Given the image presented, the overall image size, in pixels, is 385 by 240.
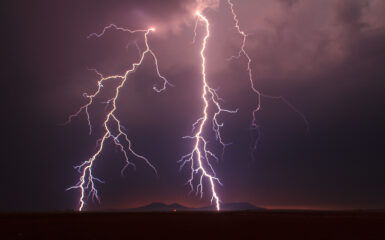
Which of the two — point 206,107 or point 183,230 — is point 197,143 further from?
point 183,230

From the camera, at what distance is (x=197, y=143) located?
67.3 ft

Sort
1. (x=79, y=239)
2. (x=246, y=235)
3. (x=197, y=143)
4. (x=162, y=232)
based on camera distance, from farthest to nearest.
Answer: (x=197, y=143), (x=162, y=232), (x=246, y=235), (x=79, y=239)

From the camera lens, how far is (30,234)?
9609mm

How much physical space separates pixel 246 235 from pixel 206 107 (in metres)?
11.8

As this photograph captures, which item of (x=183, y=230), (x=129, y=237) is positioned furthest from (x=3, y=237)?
(x=183, y=230)

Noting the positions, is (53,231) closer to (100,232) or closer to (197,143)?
(100,232)


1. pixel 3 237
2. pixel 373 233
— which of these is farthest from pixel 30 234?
pixel 373 233

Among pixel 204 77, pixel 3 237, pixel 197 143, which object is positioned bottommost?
pixel 3 237

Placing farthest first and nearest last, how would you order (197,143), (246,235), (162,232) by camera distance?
(197,143) → (162,232) → (246,235)

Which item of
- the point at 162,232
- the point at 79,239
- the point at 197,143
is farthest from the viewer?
the point at 197,143

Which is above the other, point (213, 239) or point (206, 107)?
point (206, 107)

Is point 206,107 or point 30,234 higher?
point 206,107

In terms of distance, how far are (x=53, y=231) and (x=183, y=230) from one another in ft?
12.3

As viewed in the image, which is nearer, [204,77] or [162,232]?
[162,232]
